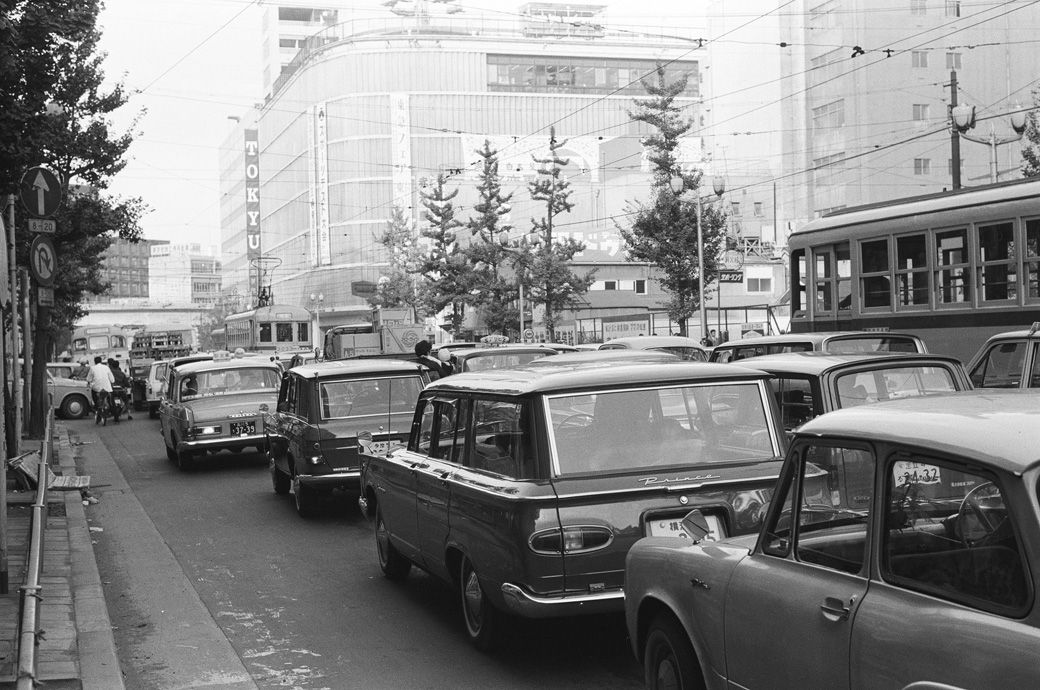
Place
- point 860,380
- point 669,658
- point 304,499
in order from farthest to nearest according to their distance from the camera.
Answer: point 304,499, point 860,380, point 669,658

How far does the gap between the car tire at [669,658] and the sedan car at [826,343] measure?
7.75 m

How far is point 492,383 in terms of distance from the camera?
7145mm

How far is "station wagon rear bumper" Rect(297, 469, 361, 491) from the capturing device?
12.5 meters

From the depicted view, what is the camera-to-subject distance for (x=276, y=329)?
162 ft

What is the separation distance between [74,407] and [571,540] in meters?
32.9

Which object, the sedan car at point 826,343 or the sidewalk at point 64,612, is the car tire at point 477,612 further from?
the sedan car at point 826,343

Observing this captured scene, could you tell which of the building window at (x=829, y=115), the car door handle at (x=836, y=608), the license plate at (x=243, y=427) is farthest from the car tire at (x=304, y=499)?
the building window at (x=829, y=115)

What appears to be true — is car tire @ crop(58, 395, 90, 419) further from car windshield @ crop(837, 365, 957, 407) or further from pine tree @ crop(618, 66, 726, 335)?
car windshield @ crop(837, 365, 957, 407)

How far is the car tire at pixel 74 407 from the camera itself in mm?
35719

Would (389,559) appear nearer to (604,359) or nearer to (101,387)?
(604,359)

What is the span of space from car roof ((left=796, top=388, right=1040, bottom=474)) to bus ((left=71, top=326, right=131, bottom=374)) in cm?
5777

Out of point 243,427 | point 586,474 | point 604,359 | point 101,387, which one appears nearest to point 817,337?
point 604,359

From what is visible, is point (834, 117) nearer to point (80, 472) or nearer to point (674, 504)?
point (80, 472)

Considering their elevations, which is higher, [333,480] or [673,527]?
[673,527]
